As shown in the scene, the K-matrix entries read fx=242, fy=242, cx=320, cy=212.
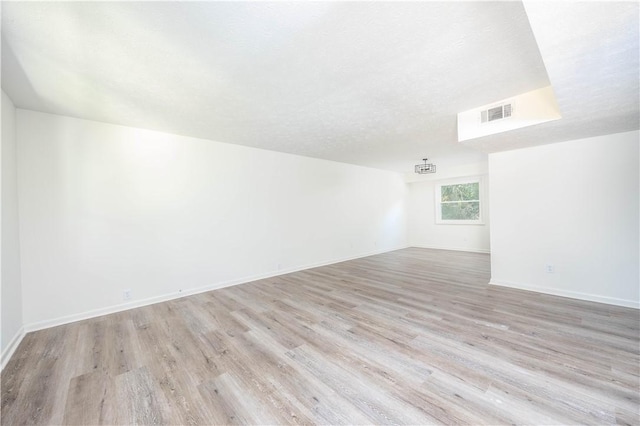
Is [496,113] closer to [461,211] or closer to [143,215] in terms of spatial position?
[143,215]

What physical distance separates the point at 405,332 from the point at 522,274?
273cm

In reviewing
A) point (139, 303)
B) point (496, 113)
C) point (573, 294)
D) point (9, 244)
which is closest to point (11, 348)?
point (9, 244)

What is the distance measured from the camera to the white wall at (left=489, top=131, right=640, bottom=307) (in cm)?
311

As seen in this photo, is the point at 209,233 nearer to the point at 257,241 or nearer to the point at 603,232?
the point at 257,241

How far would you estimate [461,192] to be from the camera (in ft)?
25.0

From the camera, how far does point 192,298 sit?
12.1 ft

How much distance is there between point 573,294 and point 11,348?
6.58 meters

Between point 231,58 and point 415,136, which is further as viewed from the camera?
point 415,136

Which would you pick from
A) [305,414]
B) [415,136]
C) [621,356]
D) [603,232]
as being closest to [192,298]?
[305,414]

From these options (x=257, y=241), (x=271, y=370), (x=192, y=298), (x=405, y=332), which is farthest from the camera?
(x=257, y=241)

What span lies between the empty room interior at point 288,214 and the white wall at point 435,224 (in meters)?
2.59

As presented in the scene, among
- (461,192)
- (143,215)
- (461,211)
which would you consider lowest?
(461,211)

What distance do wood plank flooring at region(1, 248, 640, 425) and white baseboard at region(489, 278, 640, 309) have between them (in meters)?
0.18

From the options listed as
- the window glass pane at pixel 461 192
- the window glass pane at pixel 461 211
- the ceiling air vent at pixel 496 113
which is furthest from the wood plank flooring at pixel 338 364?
the window glass pane at pixel 461 192
